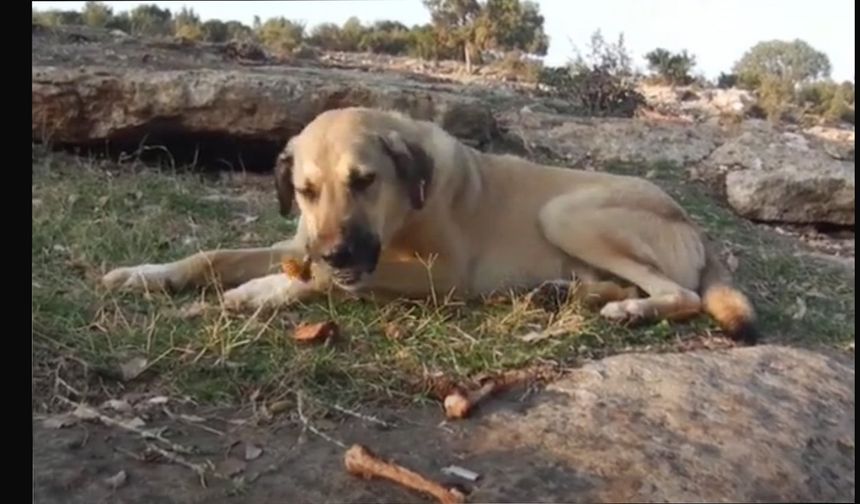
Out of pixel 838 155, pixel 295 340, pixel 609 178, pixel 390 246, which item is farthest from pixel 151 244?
pixel 838 155

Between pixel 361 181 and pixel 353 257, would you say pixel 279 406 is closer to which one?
pixel 353 257

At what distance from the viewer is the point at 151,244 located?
219 inches

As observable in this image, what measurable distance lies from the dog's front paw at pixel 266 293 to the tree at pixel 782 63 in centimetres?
937

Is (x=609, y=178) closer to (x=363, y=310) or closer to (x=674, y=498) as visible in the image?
(x=363, y=310)

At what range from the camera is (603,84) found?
1013 centimetres

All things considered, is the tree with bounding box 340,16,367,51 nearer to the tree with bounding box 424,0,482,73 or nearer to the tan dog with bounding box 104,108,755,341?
the tree with bounding box 424,0,482,73

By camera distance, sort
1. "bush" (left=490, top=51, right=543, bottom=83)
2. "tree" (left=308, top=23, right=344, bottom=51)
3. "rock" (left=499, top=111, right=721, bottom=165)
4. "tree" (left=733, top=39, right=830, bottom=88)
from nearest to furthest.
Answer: "rock" (left=499, top=111, right=721, bottom=165) → "bush" (left=490, top=51, right=543, bottom=83) → "tree" (left=733, top=39, right=830, bottom=88) → "tree" (left=308, top=23, right=344, bottom=51)

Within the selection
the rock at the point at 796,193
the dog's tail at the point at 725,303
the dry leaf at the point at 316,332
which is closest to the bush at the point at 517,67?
the rock at the point at 796,193

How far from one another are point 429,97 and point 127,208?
223 cm

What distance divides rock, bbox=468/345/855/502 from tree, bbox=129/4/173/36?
11017 millimetres

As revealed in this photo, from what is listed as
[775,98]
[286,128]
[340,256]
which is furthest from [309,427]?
[775,98]

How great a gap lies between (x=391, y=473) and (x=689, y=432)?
91cm

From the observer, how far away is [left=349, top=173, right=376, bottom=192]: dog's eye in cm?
454

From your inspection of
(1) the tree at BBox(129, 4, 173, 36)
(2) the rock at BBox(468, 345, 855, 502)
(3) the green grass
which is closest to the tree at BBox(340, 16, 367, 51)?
(1) the tree at BBox(129, 4, 173, 36)
